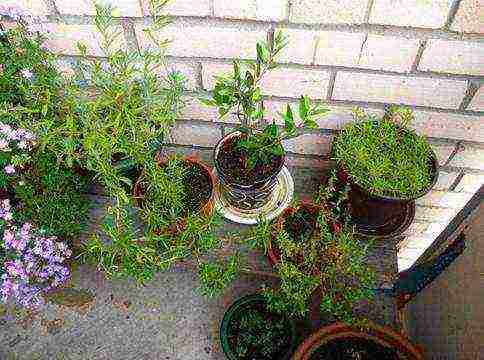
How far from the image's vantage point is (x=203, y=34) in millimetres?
1435

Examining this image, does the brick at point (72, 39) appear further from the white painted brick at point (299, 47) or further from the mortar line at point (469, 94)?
the mortar line at point (469, 94)

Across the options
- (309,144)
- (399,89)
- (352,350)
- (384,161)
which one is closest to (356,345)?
(352,350)

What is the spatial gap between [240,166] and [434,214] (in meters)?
0.98

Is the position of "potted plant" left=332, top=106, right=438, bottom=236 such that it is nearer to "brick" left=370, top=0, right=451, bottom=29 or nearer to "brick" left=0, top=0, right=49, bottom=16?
"brick" left=370, top=0, right=451, bottom=29

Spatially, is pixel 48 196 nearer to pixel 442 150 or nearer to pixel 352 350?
pixel 352 350

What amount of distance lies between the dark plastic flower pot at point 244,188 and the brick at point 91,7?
486mm

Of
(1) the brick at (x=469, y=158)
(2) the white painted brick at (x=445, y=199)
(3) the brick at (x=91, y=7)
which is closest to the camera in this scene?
(3) the brick at (x=91, y=7)

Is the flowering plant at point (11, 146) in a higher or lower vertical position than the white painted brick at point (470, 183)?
higher

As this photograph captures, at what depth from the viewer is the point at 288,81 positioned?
155 centimetres

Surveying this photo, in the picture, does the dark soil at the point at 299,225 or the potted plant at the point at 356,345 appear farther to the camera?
the dark soil at the point at 299,225

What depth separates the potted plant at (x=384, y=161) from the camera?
1.57m

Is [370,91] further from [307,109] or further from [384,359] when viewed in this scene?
[384,359]

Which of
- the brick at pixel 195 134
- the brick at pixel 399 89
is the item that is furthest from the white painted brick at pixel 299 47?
the brick at pixel 195 134

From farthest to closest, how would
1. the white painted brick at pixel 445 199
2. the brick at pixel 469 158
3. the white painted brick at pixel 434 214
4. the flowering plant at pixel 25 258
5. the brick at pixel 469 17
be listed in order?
the white painted brick at pixel 434 214, the white painted brick at pixel 445 199, the brick at pixel 469 158, the flowering plant at pixel 25 258, the brick at pixel 469 17
